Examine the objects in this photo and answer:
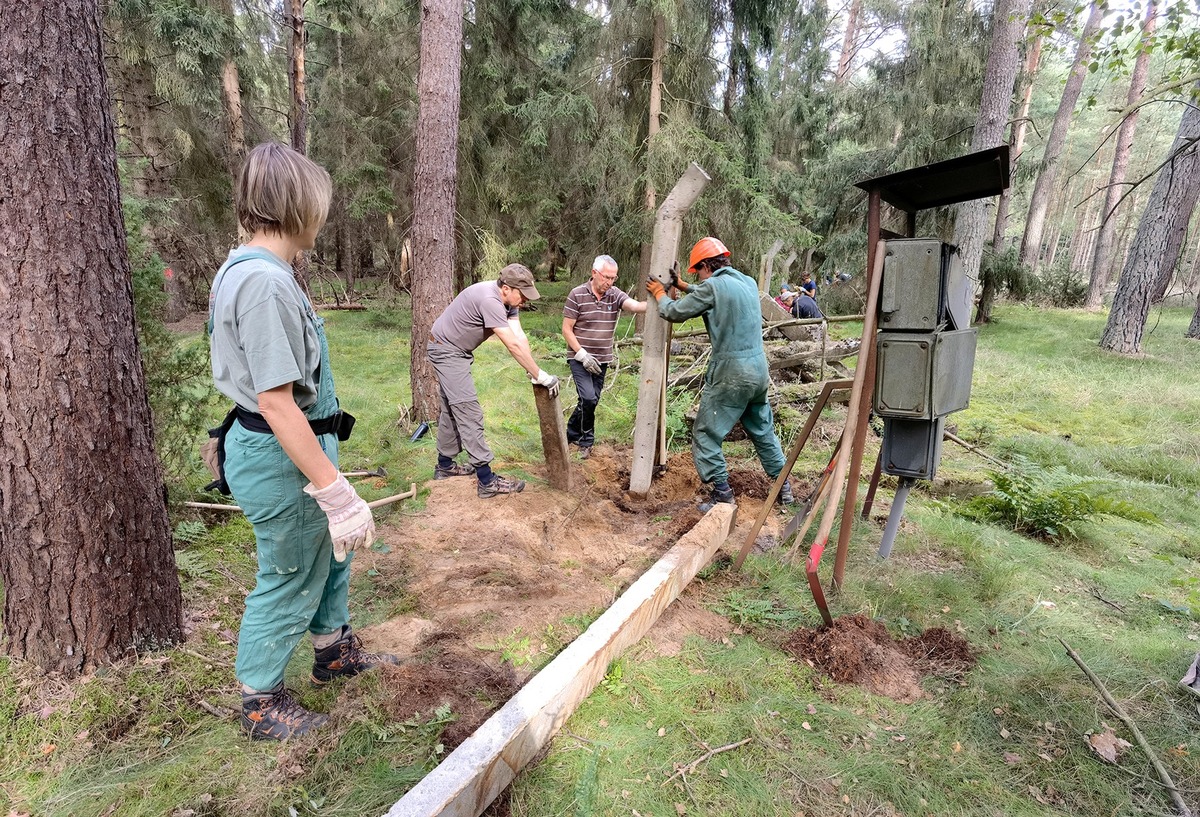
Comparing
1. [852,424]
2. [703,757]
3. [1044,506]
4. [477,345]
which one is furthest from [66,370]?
[1044,506]

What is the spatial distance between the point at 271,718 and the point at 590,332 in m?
4.71

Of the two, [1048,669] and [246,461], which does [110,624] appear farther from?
[1048,669]

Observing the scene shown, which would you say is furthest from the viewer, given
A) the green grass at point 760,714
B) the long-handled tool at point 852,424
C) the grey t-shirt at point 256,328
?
the long-handled tool at point 852,424

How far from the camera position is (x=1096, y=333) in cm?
1391

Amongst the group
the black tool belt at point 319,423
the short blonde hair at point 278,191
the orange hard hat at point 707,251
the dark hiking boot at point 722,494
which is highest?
the orange hard hat at point 707,251

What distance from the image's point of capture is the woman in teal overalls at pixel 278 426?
1.73 meters

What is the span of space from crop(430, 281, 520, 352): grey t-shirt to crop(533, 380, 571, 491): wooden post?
0.64 metres

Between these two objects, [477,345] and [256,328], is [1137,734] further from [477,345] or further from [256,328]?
[477,345]

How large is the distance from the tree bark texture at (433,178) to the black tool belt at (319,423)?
4.45m

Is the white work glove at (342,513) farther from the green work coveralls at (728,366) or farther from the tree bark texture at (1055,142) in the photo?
the tree bark texture at (1055,142)

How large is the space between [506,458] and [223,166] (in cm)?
1019

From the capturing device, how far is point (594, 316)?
245 inches

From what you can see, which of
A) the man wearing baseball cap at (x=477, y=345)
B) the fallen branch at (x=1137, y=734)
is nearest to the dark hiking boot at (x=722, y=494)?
the man wearing baseball cap at (x=477, y=345)

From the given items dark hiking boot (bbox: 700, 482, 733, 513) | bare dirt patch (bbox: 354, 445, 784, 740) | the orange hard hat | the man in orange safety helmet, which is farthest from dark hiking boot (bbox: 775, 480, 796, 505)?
the orange hard hat
